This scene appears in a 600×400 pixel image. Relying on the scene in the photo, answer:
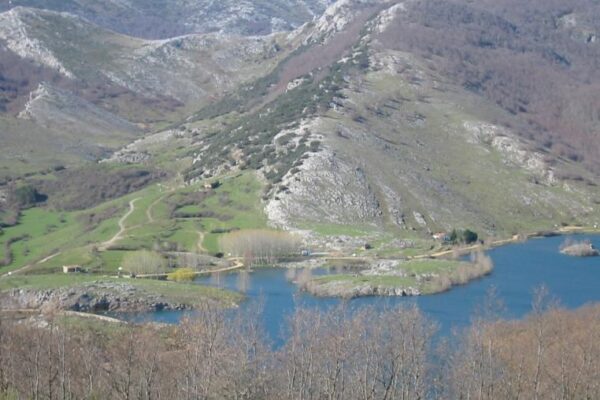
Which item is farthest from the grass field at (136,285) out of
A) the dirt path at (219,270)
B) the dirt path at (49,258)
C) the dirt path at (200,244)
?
the dirt path at (200,244)

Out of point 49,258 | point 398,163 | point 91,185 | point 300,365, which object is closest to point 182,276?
point 49,258

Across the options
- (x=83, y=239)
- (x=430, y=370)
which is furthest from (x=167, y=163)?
(x=430, y=370)

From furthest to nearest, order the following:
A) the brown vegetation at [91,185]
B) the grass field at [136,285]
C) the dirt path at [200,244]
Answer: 1. the brown vegetation at [91,185]
2. the dirt path at [200,244]
3. the grass field at [136,285]

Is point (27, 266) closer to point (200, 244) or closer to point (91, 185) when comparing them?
point (200, 244)

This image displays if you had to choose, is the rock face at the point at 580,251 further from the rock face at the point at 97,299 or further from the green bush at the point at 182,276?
the rock face at the point at 97,299

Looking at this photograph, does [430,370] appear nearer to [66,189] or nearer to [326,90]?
[66,189]
